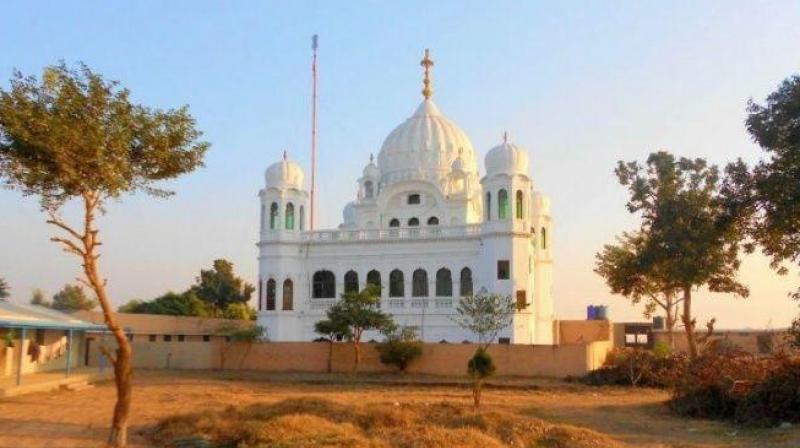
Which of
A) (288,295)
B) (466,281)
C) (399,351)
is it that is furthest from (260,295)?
(399,351)

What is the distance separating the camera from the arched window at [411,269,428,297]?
4259 cm

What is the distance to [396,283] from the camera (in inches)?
1702

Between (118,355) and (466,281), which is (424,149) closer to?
(466,281)

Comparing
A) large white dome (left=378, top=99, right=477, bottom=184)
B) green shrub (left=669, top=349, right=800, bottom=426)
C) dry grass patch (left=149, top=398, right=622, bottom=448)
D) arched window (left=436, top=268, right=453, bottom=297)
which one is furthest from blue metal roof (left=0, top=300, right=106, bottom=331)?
large white dome (left=378, top=99, right=477, bottom=184)

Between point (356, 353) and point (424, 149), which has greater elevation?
point (424, 149)

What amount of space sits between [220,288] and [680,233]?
48.5m

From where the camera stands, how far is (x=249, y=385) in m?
29.7

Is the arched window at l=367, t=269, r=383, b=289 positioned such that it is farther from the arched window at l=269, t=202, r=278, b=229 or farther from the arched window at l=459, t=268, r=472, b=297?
the arched window at l=269, t=202, r=278, b=229

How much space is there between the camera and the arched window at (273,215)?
45.8 metres

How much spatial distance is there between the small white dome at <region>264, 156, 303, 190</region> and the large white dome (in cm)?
608

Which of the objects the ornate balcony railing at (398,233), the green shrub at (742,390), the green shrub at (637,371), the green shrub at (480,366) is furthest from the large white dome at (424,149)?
the green shrub at (742,390)

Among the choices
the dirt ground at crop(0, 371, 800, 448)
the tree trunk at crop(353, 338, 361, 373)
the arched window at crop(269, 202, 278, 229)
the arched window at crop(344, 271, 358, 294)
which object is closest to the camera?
the dirt ground at crop(0, 371, 800, 448)

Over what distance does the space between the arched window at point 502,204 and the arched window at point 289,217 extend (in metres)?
11.7

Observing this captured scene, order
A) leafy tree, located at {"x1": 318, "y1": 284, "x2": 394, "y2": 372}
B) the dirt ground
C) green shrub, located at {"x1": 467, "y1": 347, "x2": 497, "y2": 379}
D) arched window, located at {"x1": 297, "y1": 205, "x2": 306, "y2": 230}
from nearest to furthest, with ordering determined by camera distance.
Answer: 1. the dirt ground
2. green shrub, located at {"x1": 467, "y1": 347, "x2": 497, "y2": 379}
3. leafy tree, located at {"x1": 318, "y1": 284, "x2": 394, "y2": 372}
4. arched window, located at {"x1": 297, "y1": 205, "x2": 306, "y2": 230}
